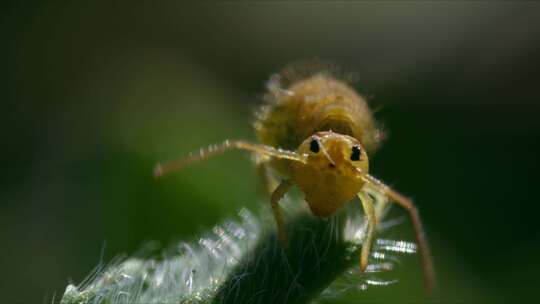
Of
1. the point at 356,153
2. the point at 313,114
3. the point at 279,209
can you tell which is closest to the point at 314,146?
the point at 356,153

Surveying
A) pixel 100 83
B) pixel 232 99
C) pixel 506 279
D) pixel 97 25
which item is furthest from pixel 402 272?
pixel 97 25

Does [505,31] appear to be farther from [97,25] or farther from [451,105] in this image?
[97,25]

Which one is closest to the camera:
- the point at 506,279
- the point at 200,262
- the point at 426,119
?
the point at 200,262

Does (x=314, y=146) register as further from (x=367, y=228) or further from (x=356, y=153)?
(x=367, y=228)

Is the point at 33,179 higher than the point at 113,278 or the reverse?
higher

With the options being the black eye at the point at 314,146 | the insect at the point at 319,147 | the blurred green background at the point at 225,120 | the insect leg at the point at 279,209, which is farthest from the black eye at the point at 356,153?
the blurred green background at the point at 225,120

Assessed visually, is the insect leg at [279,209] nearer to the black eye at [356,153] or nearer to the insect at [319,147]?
the insect at [319,147]

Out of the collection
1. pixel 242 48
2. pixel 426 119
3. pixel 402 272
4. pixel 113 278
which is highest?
pixel 242 48
